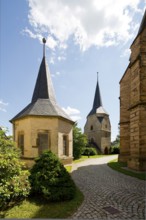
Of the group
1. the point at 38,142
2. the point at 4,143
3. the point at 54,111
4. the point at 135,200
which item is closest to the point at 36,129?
the point at 38,142

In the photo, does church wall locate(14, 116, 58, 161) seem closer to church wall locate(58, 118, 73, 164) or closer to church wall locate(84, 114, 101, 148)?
church wall locate(58, 118, 73, 164)

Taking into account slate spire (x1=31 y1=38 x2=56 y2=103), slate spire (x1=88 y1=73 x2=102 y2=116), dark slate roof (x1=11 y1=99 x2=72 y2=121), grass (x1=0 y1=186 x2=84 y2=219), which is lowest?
grass (x1=0 y1=186 x2=84 y2=219)

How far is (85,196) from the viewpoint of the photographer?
8.17 meters

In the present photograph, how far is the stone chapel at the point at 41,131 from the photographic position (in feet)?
57.2

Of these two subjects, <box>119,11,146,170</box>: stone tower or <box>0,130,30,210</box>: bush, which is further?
<box>119,11,146,170</box>: stone tower

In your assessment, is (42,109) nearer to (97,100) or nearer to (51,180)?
(51,180)

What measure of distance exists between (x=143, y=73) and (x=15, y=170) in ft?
38.1

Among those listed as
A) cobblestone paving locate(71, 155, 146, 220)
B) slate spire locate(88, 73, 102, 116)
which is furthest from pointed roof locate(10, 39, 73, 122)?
slate spire locate(88, 73, 102, 116)

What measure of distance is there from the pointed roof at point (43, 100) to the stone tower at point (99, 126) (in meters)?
27.5

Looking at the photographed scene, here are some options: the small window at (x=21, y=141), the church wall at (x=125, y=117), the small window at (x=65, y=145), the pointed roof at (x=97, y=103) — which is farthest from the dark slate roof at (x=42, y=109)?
the pointed roof at (x=97, y=103)

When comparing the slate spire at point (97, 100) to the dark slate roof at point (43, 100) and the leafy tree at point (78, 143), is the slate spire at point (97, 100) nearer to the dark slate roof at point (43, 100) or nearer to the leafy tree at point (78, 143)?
the leafy tree at point (78, 143)

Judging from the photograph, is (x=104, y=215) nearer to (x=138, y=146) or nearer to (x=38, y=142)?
(x=138, y=146)

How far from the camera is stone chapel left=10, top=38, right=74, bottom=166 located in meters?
17.4

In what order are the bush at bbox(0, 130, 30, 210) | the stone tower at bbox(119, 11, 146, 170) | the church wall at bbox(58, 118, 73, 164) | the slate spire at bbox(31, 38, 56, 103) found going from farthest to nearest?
1. the slate spire at bbox(31, 38, 56, 103)
2. the church wall at bbox(58, 118, 73, 164)
3. the stone tower at bbox(119, 11, 146, 170)
4. the bush at bbox(0, 130, 30, 210)
